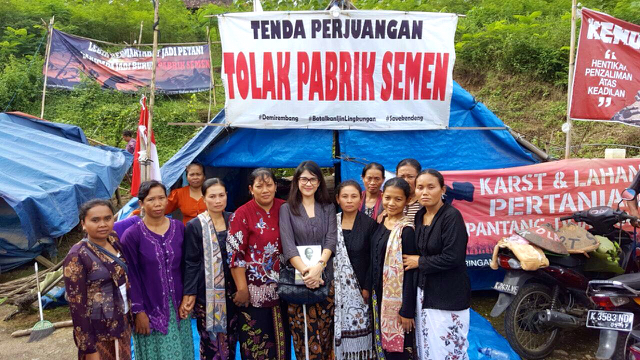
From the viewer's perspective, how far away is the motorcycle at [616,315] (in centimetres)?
316

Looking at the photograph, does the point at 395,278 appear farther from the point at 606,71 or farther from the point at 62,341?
the point at 62,341

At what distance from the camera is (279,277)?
119 inches

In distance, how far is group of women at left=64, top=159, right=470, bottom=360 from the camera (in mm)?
2836

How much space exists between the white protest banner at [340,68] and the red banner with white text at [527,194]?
86 cm

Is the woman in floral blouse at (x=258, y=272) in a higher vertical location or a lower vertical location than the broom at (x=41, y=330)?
higher

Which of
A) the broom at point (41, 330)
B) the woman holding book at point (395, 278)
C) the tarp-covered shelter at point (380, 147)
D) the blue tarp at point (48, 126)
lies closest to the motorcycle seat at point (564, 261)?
the tarp-covered shelter at point (380, 147)

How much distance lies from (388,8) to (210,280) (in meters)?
11.1

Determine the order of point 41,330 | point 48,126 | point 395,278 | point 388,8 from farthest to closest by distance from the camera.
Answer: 1. point 388,8
2. point 48,126
3. point 41,330
4. point 395,278

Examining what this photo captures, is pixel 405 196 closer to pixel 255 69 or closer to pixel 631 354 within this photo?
pixel 631 354

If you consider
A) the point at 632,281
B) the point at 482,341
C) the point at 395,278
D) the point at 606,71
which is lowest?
the point at 482,341

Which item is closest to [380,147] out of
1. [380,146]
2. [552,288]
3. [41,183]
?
[380,146]

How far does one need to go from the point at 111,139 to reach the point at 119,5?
26.0 ft

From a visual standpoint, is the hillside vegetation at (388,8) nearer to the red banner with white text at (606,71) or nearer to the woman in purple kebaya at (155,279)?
the red banner with white text at (606,71)

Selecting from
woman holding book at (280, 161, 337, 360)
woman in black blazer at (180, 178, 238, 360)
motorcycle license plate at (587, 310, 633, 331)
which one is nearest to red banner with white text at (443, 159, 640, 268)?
motorcycle license plate at (587, 310, 633, 331)
